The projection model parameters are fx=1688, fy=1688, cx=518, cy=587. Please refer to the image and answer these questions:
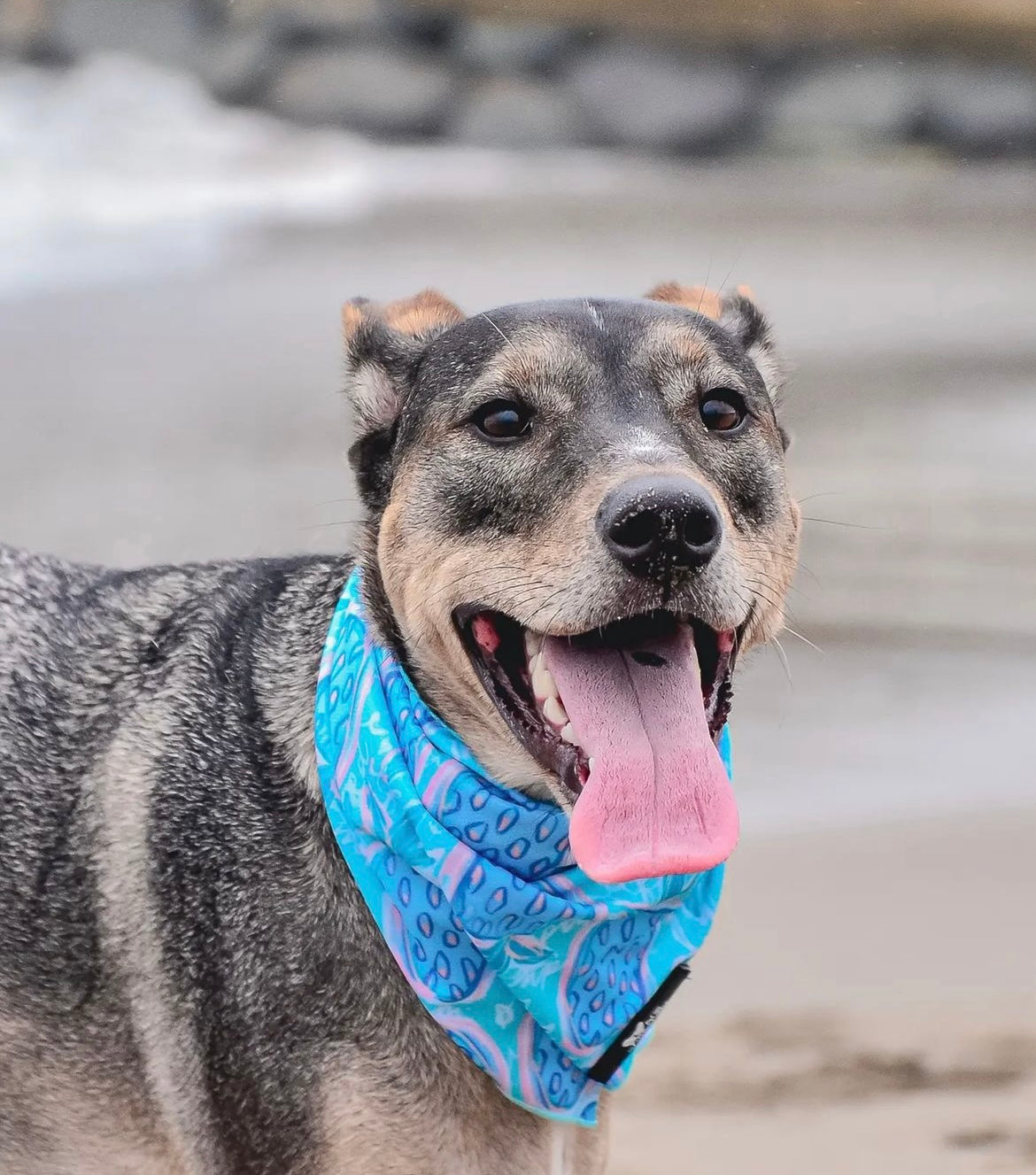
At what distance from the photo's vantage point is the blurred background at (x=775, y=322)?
5.12 meters

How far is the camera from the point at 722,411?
11.9 feet

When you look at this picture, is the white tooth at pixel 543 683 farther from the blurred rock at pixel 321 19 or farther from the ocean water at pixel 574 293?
the blurred rock at pixel 321 19

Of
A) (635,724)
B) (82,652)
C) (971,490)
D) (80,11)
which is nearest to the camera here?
(635,724)

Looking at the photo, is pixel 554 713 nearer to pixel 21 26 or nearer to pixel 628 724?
pixel 628 724

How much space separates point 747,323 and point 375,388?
3.26 feet

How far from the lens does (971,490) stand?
29.5 ft

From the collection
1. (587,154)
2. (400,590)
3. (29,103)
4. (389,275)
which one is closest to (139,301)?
(389,275)

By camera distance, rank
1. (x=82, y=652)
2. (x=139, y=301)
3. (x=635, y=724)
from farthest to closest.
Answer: (x=139, y=301), (x=82, y=652), (x=635, y=724)

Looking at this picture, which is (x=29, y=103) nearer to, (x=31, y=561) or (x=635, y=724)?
(x=31, y=561)

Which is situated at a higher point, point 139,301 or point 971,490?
point 971,490

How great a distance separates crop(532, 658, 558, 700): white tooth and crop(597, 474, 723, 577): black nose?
0.32m

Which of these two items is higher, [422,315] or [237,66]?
[422,315]

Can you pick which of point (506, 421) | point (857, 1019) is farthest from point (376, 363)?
point (857, 1019)

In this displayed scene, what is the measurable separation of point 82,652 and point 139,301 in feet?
26.9
